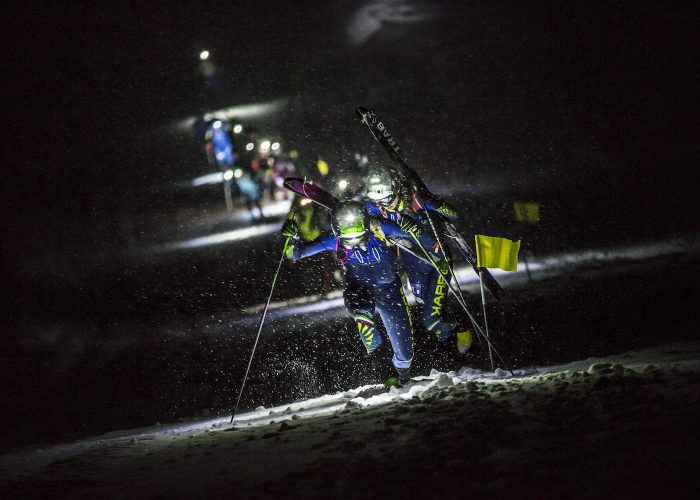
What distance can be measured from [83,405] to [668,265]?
1308 cm

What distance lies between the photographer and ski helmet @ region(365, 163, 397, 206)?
8812 millimetres

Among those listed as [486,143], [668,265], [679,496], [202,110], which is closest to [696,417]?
[679,496]

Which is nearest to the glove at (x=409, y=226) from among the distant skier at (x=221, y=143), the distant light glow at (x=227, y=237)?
the distant light glow at (x=227, y=237)

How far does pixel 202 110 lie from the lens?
79.9 ft

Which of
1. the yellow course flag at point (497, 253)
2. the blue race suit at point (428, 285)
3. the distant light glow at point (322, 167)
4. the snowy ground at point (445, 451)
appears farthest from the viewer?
the distant light glow at point (322, 167)

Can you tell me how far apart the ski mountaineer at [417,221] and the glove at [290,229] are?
1023 mm

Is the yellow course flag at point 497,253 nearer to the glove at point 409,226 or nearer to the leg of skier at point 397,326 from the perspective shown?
the glove at point 409,226

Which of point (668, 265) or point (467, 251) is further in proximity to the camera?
point (668, 265)

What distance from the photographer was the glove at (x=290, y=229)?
8.25 m

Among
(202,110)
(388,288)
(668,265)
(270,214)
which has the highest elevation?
(202,110)

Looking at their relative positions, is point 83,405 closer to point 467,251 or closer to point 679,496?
point 467,251

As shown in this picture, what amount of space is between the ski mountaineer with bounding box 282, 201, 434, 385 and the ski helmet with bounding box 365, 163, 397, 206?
362 millimetres

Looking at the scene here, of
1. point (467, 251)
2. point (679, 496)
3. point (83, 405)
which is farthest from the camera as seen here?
point (83, 405)

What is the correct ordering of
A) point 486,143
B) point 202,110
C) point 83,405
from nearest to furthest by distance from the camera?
point 83,405 → point 202,110 → point 486,143
